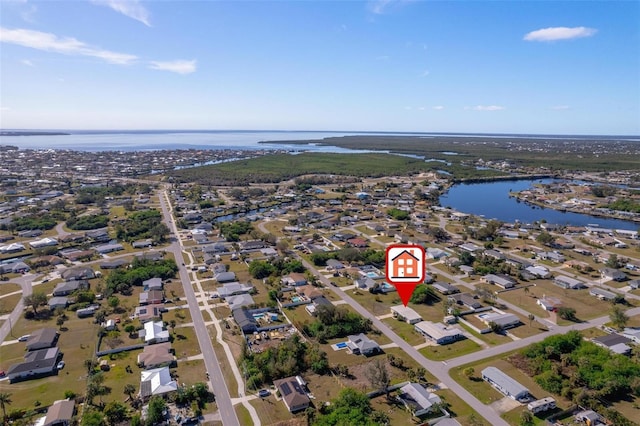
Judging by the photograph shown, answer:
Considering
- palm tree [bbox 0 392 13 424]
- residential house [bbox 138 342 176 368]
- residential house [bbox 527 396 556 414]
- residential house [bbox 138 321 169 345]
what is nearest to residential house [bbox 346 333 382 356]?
residential house [bbox 527 396 556 414]

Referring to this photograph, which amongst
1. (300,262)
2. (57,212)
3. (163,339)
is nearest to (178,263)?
(300,262)

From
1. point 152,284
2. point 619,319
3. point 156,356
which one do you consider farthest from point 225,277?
point 619,319

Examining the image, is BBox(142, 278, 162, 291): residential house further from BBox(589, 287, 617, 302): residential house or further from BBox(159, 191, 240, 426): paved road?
BBox(589, 287, 617, 302): residential house

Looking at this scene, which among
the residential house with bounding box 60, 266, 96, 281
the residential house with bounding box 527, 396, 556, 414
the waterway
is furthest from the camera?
the waterway

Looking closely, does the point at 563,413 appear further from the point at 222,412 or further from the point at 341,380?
the point at 222,412

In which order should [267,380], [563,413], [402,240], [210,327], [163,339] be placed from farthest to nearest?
[402,240]
[210,327]
[163,339]
[267,380]
[563,413]

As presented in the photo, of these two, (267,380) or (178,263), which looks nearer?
Answer: (267,380)

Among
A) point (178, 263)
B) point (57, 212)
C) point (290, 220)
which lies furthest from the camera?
point (57, 212)

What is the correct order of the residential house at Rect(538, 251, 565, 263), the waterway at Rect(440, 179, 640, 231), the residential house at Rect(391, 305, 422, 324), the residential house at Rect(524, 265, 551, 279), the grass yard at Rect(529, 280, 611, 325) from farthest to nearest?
the waterway at Rect(440, 179, 640, 231) → the residential house at Rect(538, 251, 565, 263) → the residential house at Rect(524, 265, 551, 279) → the grass yard at Rect(529, 280, 611, 325) → the residential house at Rect(391, 305, 422, 324)
